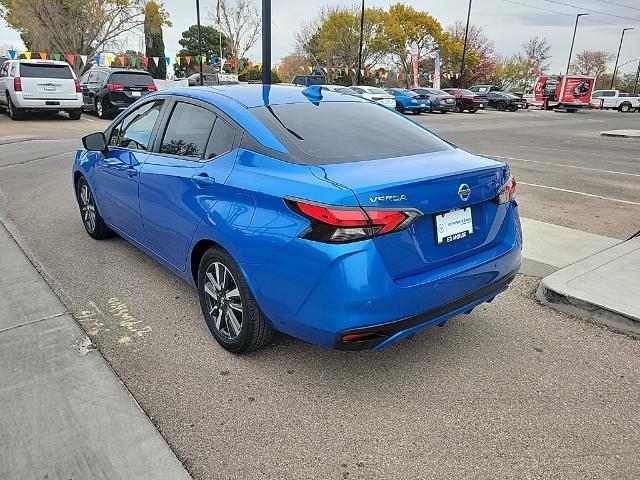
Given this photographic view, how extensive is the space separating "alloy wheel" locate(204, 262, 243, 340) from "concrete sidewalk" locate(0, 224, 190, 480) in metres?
0.69

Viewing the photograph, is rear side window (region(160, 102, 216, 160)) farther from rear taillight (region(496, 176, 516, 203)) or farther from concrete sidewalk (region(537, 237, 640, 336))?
concrete sidewalk (region(537, 237, 640, 336))

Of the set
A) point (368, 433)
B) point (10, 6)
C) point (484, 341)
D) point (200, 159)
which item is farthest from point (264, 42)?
point (10, 6)

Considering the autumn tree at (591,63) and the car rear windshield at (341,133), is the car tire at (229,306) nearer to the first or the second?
the car rear windshield at (341,133)

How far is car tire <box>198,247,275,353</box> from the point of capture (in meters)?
2.95

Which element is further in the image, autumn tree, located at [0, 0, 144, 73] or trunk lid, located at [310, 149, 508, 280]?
autumn tree, located at [0, 0, 144, 73]

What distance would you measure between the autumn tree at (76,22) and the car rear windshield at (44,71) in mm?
21975

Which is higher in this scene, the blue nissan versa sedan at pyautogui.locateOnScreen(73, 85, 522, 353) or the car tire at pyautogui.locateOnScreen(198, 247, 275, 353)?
the blue nissan versa sedan at pyautogui.locateOnScreen(73, 85, 522, 353)

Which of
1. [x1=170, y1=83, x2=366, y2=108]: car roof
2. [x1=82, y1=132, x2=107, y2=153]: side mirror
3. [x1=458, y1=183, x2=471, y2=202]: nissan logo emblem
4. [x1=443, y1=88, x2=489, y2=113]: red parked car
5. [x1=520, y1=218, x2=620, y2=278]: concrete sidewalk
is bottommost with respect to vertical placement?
[x1=443, y1=88, x2=489, y2=113]: red parked car

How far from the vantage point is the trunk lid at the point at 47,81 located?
623 inches

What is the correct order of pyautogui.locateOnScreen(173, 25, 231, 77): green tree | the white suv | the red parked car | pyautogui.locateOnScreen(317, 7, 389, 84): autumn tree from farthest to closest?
pyautogui.locateOnScreen(173, 25, 231, 77): green tree, pyautogui.locateOnScreen(317, 7, 389, 84): autumn tree, the red parked car, the white suv

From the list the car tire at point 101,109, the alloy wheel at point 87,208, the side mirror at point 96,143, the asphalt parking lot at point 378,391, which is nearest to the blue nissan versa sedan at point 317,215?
the asphalt parking lot at point 378,391

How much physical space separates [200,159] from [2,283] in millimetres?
2221

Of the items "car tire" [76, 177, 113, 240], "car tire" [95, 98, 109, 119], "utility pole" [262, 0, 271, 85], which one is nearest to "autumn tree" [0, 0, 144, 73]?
"car tire" [95, 98, 109, 119]

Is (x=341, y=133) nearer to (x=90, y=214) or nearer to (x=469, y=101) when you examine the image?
(x=90, y=214)
